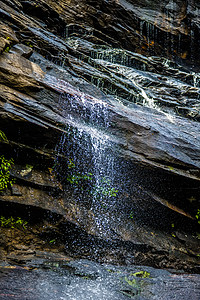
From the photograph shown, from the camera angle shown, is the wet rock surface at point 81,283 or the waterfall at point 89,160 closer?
the wet rock surface at point 81,283

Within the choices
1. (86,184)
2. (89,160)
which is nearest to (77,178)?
(86,184)

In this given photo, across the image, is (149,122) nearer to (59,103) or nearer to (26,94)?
(59,103)

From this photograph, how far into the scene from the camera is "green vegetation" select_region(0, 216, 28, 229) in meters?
5.69

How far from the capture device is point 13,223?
579cm

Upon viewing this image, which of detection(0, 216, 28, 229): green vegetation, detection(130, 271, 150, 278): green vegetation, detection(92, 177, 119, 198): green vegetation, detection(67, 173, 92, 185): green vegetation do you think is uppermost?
detection(67, 173, 92, 185): green vegetation

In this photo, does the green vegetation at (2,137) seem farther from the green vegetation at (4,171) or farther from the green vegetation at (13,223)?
the green vegetation at (13,223)

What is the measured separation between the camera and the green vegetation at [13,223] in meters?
5.69

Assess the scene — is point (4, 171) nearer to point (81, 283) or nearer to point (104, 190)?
point (104, 190)

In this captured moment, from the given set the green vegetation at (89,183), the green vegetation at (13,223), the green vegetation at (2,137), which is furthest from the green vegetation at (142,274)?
the green vegetation at (2,137)

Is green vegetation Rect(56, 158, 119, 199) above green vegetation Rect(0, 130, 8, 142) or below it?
below

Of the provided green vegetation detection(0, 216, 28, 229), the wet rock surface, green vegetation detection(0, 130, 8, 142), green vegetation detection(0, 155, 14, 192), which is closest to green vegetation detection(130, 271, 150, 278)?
the wet rock surface

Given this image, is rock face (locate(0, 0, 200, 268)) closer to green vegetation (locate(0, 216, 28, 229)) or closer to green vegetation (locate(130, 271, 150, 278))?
green vegetation (locate(0, 216, 28, 229))

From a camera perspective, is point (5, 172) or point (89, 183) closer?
point (5, 172)

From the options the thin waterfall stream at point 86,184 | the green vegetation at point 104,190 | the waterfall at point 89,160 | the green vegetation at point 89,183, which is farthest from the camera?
the green vegetation at point 104,190
